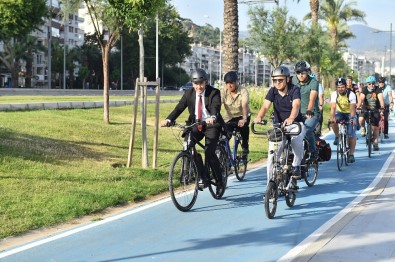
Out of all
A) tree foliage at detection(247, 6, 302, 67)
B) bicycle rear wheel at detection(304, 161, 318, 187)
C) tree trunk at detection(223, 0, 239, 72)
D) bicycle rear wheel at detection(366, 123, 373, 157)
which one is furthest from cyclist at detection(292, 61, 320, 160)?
tree foliage at detection(247, 6, 302, 67)

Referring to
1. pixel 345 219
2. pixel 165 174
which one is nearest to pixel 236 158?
pixel 165 174

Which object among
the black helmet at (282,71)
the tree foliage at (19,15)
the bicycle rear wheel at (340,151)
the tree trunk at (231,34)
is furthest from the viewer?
the tree foliage at (19,15)

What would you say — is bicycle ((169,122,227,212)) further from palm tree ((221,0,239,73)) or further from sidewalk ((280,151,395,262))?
palm tree ((221,0,239,73))

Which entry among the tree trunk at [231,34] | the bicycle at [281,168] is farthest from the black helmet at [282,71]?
the tree trunk at [231,34]

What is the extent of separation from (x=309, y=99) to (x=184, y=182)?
3.40 m

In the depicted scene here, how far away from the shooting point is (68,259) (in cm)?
545

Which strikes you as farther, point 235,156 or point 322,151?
point 322,151

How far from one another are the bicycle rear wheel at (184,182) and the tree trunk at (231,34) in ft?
29.9

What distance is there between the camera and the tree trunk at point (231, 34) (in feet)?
53.4

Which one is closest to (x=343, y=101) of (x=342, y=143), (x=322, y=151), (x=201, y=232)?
(x=342, y=143)

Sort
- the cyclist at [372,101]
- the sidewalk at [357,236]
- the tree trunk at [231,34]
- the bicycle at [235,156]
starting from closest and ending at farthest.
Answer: the sidewalk at [357,236] → the bicycle at [235,156] → the cyclist at [372,101] → the tree trunk at [231,34]

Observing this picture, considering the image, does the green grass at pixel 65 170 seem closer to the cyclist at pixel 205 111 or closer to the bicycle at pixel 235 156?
the bicycle at pixel 235 156

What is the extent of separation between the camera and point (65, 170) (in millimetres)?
10070

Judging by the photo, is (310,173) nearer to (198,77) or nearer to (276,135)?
(276,135)
